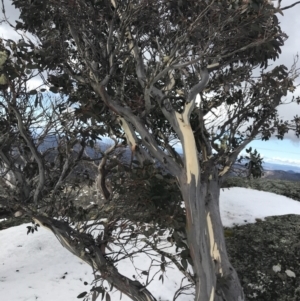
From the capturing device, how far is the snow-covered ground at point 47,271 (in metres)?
7.31

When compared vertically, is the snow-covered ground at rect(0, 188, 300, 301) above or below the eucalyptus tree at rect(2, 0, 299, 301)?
below

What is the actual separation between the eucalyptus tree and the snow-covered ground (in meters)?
2.82

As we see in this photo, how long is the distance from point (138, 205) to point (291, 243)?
7.95m

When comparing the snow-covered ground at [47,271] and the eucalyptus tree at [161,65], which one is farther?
the snow-covered ground at [47,271]

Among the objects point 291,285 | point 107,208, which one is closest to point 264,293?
point 291,285

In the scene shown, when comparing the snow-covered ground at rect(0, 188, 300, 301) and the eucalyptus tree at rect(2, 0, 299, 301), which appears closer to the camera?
the eucalyptus tree at rect(2, 0, 299, 301)

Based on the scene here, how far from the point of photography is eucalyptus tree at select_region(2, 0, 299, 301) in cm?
428

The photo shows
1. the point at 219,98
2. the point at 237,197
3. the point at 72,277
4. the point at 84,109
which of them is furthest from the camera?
the point at 237,197

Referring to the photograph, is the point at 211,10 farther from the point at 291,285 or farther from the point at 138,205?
the point at 291,285

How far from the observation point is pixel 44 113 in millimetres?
5645

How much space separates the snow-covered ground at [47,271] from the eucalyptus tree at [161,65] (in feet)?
9.26

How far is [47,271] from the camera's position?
828 centimetres

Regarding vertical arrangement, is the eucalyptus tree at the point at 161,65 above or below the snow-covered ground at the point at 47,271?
above

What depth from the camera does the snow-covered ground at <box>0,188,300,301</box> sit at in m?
7.31
